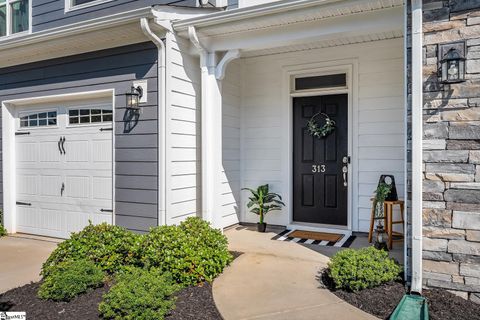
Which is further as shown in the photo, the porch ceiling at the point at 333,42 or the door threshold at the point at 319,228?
the door threshold at the point at 319,228

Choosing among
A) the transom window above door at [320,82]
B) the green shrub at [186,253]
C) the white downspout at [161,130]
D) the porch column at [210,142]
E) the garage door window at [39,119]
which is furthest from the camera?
the garage door window at [39,119]

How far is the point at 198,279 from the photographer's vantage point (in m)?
3.22

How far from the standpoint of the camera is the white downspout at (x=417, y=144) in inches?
Result: 114

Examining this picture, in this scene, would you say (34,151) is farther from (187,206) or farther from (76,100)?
(187,206)

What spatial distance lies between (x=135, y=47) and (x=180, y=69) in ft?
1.99

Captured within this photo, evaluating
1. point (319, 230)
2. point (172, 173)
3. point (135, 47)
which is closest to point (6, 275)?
point (172, 173)

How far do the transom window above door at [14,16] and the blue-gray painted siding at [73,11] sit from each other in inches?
12.1

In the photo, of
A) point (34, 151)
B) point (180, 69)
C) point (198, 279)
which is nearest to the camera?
point (198, 279)

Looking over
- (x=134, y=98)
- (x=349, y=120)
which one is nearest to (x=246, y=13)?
(x=134, y=98)

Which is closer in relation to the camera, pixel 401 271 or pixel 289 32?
pixel 401 271

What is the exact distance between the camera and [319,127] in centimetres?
507

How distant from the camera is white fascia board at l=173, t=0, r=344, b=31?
355 cm

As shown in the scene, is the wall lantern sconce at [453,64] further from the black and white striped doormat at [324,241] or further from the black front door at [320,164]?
the black and white striped doormat at [324,241]

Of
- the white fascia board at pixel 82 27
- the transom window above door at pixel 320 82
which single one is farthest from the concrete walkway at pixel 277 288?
the white fascia board at pixel 82 27
